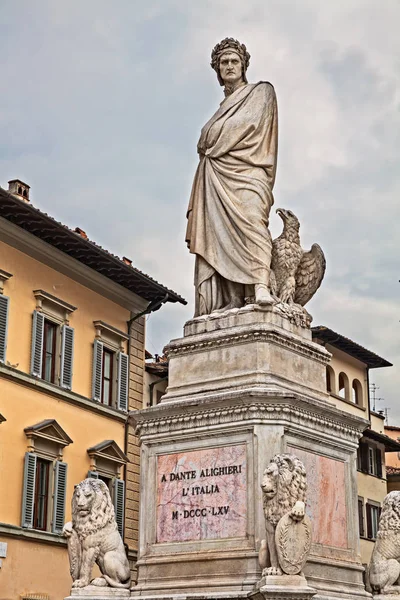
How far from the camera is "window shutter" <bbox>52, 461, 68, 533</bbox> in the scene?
2673 cm

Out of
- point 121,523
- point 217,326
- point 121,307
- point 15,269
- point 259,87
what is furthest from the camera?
point 121,307

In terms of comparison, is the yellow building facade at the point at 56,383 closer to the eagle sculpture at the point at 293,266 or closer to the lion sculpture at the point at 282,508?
the eagle sculpture at the point at 293,266

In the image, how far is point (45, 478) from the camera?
2684cm

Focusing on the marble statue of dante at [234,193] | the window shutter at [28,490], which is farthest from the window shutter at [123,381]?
the marble statue of dante at [234,193]

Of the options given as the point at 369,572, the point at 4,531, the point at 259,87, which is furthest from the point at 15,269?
the point at 369,572

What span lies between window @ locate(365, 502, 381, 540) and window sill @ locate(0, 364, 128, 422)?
14553 millimetres

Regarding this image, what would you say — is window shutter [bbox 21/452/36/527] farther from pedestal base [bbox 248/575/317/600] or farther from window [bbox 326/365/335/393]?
window [bbox 326/365/335/393]

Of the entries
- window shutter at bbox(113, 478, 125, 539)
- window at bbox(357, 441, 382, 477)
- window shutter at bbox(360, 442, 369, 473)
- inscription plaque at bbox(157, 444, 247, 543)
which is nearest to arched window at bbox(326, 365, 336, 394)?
window at bbox(357, 441, 382, 477)

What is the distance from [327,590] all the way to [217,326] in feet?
9.39

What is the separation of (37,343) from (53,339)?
3.22 ft

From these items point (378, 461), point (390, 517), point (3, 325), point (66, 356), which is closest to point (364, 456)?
point (378, 461)

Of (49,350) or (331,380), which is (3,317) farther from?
(331,380)

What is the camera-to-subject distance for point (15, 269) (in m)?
27.1

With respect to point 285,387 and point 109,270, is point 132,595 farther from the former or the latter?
point 109,270
